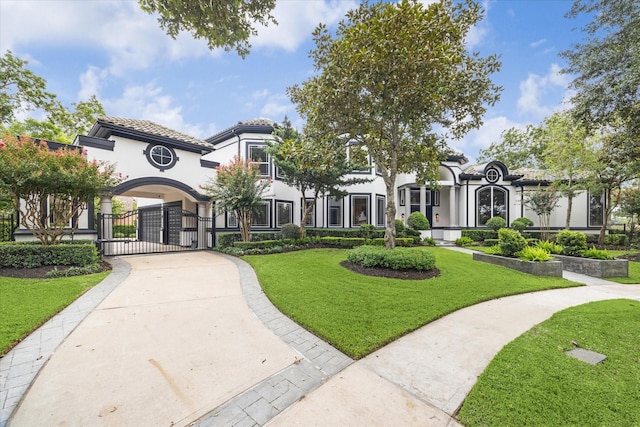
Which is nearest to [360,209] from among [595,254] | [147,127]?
[595,254]

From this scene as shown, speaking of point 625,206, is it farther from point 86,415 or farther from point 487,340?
point 86,415

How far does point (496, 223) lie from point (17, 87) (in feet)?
104

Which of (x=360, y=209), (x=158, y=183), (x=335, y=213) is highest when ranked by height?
(x=158, y=183)

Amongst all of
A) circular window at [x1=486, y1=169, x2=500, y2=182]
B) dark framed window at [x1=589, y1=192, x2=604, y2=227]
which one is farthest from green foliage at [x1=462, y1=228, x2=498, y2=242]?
dark framed window at [x1=589, y1=192, x2=604, y2=227]

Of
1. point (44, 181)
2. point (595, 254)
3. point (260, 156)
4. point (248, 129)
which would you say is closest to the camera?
point (44, 181)

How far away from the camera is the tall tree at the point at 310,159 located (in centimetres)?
827

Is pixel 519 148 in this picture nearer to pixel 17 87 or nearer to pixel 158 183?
pixel 158 183

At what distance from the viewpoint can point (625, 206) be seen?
1595cm

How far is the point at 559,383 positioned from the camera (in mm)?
2783

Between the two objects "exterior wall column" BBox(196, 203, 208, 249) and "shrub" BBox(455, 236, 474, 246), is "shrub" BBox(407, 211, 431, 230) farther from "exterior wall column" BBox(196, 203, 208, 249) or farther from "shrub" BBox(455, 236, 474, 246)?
"exterior wall column" BBox(196, 203, 208, 249)

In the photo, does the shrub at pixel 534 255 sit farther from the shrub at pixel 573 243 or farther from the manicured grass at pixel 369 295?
the shrub at pixel 573 243

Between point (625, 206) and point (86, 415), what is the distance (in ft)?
80.9

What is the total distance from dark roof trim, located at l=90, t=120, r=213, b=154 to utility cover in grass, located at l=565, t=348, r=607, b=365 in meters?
14.1

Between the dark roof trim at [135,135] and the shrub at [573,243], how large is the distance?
16167mm
